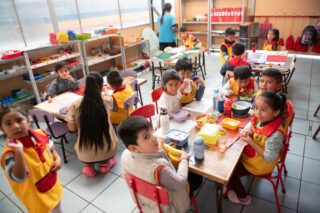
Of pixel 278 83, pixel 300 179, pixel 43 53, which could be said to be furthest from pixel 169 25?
pixel 300 179

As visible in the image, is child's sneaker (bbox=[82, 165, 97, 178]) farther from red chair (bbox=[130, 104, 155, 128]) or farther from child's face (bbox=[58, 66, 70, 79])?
child's face (bbox=[58, 66, 70, 79])

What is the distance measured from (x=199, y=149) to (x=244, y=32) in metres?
6.41

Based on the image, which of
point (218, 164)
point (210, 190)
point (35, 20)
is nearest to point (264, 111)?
point (218, 164)

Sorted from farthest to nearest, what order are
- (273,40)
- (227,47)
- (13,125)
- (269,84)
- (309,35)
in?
(309,35), (273,40), (227,47), (269,84), (13,125)

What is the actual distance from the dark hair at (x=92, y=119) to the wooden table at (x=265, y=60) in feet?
9.30

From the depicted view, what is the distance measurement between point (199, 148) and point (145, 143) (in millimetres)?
451

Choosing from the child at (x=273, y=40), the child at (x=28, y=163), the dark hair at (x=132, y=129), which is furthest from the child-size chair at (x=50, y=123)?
the child at (x=273, y=40)

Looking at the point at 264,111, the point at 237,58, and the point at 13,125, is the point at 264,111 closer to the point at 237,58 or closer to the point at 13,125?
the point at 13,125

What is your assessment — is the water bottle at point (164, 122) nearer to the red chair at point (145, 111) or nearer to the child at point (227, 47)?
the red chair at point (145, 111)

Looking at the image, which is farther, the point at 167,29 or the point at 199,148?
the point at 167,29

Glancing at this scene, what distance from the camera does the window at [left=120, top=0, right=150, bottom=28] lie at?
22.1 feet

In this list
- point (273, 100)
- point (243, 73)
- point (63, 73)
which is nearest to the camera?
point (273, 100)

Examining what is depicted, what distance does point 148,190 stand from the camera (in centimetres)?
150

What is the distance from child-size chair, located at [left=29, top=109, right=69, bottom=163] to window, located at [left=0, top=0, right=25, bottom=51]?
2309 millimetres
